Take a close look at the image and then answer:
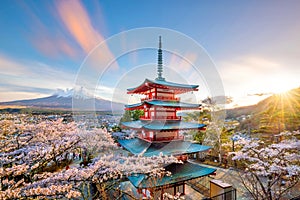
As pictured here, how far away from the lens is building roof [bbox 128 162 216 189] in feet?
16.8

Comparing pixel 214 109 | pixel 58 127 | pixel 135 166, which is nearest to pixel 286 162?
pixel 135 166

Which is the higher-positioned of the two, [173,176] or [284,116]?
[284,116]

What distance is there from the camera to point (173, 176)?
18.5 ft

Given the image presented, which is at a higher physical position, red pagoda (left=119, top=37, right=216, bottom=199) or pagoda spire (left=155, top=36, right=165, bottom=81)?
pagoda spire (left=155, top=36, right=165, bottom=81)

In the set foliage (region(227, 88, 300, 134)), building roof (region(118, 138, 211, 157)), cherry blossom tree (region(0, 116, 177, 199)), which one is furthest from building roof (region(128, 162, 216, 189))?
foliage (region(227, 88, 300, 134))

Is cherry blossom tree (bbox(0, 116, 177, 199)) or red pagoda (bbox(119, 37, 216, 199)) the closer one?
cherry blossom tree (bbox(0, 116, 177, 199))

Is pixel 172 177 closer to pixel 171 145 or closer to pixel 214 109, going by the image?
pixel 171 145

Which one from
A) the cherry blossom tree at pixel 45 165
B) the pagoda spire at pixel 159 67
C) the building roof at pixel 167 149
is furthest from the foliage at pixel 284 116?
the cherry blossom tree at pixel 45 165

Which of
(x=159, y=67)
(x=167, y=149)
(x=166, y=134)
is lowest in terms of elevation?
(x=167, y=149)

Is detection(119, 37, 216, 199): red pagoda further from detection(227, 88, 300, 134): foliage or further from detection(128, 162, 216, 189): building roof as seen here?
detection(227, 88, 300, 134): foliage

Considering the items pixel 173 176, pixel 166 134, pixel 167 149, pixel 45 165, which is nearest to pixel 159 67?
pixel 166 134

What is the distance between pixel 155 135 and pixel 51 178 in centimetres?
398

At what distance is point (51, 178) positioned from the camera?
13.9 feet

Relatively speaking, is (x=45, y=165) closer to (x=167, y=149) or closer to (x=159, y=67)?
(x=167, y=149)
